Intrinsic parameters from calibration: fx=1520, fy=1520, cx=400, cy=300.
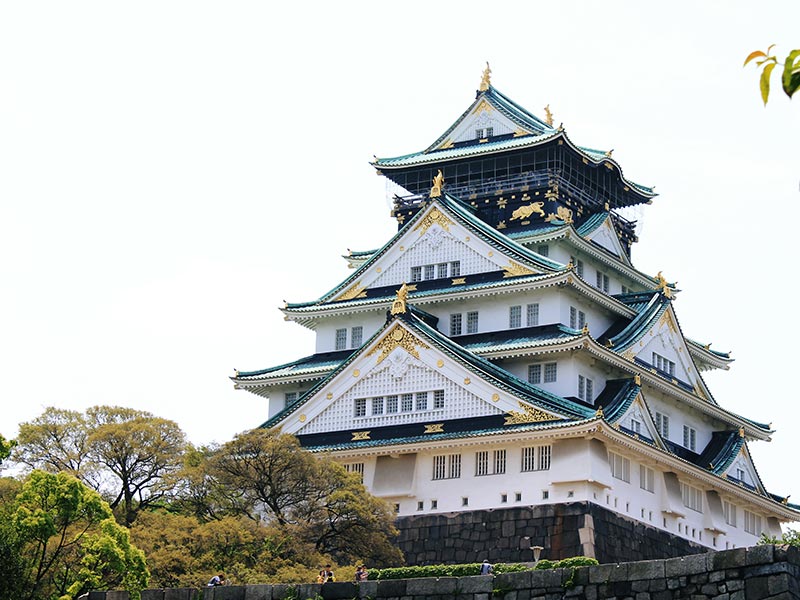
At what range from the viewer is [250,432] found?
55.4 meters

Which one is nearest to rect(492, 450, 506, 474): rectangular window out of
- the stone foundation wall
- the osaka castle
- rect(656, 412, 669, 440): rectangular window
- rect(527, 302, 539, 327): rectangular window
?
the osaka castle

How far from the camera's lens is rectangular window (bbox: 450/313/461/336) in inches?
2724

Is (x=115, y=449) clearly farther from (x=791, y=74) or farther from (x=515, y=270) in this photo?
(x=791, y=74)

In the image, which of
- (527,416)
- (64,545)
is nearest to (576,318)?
(527,416)

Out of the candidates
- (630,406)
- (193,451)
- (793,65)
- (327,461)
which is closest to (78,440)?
(193,451)

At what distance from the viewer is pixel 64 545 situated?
43.2 m

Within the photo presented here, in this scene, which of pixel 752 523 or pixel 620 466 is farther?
pixel 752 523

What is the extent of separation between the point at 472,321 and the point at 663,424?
398 inches

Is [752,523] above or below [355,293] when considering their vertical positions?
below

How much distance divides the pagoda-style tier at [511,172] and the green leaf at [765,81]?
58418mm

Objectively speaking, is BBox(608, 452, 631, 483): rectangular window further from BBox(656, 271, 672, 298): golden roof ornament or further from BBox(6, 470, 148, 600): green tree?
BBox(6, 470, 148, 600): green tree

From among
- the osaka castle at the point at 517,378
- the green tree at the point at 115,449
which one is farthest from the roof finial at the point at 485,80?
the green tree at the point at 115,449

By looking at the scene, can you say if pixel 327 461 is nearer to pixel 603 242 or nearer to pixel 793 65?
pixel 603 242

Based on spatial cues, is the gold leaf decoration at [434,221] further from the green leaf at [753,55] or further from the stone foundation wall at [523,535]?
the green leaf at [753,55]
